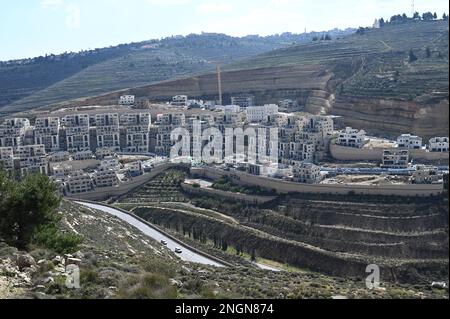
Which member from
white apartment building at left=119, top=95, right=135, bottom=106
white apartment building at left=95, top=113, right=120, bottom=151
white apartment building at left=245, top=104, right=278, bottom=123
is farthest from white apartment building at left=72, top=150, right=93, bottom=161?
white apartment building at left=119, top=95, right=135, bottom=106

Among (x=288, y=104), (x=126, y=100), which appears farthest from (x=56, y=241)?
(x=126, y=100)

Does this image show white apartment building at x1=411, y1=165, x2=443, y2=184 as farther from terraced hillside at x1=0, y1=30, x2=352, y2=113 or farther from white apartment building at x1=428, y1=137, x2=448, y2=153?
terraced hillside at x1=0, y1=30, x2=352, y2=113

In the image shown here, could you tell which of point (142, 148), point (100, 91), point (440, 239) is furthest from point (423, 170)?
point (100, 91)

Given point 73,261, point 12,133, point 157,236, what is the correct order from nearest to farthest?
point 73,261
point 157,236
point 12,133

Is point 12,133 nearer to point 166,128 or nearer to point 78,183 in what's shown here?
point 78,183

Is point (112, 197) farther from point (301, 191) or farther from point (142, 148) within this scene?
point (301, 191)
